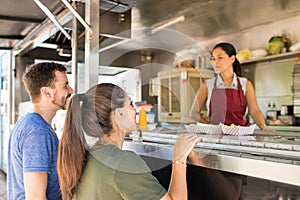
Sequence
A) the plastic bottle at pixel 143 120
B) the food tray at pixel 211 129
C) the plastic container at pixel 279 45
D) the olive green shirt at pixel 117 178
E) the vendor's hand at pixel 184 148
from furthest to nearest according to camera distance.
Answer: the plastic container at pixel 279 45, the plastic bottle at pixel 143 120, the food tray at pixel 211 129, the vendor's hand at pixel 184 148, the olive green shirt at pixel 117 178

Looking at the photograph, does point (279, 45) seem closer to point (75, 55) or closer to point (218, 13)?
point (218, 13)

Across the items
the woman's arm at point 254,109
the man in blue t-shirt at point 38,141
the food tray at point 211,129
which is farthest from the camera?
the woman's arm at point 254,109

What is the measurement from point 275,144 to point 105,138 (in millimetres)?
574

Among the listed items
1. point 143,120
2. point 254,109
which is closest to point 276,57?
point 254,109

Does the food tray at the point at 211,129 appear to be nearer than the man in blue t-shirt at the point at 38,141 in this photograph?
No

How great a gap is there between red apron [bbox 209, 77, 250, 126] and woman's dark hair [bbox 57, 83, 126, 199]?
1392 millimetres

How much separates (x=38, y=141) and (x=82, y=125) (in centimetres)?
35

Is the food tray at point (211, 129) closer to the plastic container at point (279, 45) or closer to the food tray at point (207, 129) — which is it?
the food tray at point (207, 129)

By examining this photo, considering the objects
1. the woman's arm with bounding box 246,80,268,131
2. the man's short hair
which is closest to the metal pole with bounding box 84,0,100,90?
the man's short hair

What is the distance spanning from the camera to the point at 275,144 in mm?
1046

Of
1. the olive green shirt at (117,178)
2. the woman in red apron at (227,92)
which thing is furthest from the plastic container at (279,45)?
the olive green shirt at (117,178)

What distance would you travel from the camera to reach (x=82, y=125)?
111cm

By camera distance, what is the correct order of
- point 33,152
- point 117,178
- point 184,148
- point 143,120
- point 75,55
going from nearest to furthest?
point 117,178 < point 184,148 < point 33,152 < point 143,120 < point 75,55

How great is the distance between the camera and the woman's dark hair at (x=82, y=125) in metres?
1.10
